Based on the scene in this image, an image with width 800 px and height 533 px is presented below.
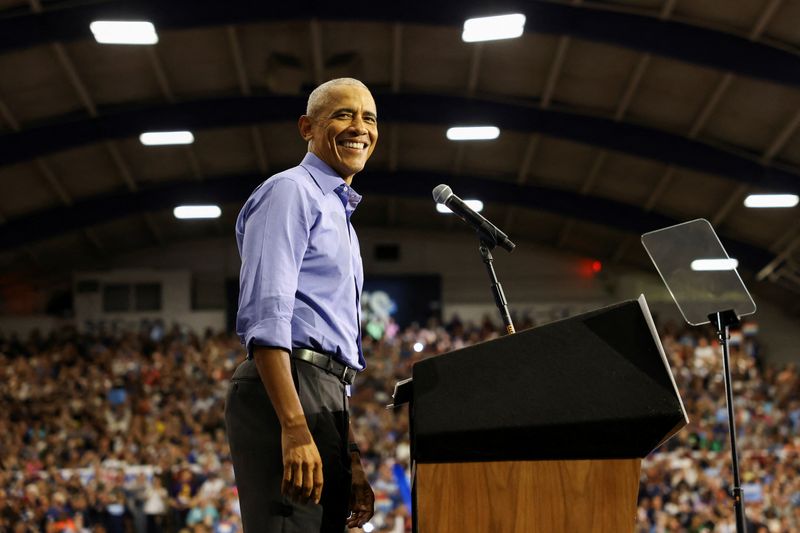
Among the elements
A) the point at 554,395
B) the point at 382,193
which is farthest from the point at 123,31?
the point at 554,395

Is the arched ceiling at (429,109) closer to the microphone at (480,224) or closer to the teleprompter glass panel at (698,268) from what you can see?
the teleprompter glass panel at (698,268)

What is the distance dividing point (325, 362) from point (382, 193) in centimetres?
1884

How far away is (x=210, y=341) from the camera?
20.1 meters

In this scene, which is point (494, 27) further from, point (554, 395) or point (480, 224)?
point (554, 395)

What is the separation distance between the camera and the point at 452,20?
1381cm

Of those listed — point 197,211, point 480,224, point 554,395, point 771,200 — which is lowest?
point 554,395

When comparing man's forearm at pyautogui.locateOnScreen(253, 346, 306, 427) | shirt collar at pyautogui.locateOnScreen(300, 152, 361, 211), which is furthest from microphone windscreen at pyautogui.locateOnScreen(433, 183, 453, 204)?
man's forearm at pyautogui.locateOnScreen(253, 346, 306, 427)

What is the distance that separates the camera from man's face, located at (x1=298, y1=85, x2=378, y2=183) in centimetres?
273

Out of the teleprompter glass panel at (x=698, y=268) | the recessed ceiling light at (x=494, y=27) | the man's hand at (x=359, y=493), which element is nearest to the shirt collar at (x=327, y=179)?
the man's hand at (x=359, y=493)

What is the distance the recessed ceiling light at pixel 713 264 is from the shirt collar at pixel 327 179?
69.1 inches

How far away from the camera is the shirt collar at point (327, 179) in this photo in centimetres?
268

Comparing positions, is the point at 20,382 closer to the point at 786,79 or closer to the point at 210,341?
the point at 210,341

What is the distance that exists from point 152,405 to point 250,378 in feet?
51.4

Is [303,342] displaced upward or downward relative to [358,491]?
upward
